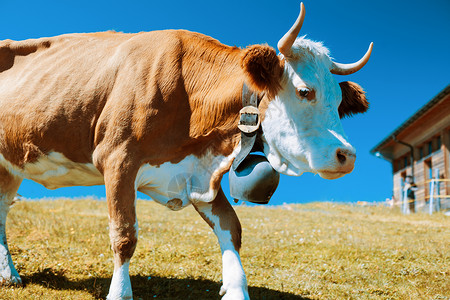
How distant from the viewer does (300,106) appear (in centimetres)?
409

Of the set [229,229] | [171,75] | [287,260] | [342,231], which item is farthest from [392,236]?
[171,75]

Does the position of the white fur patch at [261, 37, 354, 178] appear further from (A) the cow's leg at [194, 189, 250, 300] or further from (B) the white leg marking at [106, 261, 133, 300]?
(B) the white leg marking at [106, 261, 133, 300]

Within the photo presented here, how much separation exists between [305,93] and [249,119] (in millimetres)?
585

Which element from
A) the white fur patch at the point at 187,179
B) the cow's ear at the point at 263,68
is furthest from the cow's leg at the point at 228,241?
the cow's ear at the point at 263,68

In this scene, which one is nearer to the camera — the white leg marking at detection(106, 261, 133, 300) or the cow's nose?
the cow's nose

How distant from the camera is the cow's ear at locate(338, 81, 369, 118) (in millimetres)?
4586

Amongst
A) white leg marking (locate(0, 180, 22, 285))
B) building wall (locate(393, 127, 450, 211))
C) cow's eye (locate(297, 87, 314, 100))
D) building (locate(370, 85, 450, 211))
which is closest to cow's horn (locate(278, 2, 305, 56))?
cow's eye (locate(297, 87, 314, 100))

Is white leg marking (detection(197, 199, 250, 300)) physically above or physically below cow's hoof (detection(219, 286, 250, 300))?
above

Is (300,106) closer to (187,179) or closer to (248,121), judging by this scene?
(248,121)

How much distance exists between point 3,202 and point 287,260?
14.2 ft

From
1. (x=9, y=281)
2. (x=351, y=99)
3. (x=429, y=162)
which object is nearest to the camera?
(x=351, y=99)

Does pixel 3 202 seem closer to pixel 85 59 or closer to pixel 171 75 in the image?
pixel 85 59

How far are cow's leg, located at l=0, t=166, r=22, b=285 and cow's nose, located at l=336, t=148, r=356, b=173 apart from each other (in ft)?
13.9

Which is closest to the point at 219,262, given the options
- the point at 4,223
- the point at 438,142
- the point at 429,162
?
the point at 4,223
